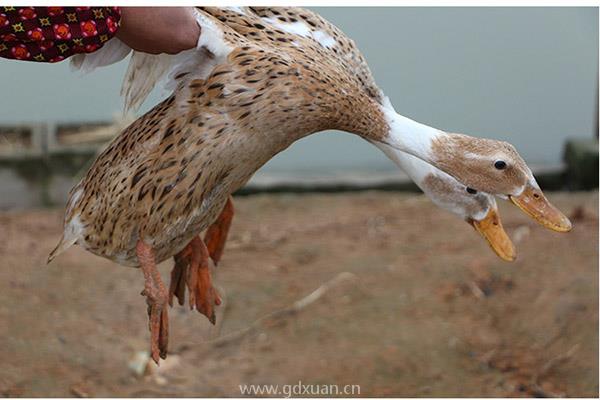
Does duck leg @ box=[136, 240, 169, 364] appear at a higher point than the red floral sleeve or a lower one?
lower

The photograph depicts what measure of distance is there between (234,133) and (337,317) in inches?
56.1

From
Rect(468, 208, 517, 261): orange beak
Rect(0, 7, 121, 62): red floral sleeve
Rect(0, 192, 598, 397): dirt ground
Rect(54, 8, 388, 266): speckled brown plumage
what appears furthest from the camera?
Rect(0, 192, 598, 397): dirt ground

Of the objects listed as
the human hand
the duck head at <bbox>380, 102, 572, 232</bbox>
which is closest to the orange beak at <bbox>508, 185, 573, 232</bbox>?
the duck head at <bbox>380, 102, 572, 232</bbox>

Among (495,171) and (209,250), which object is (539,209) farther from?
(209,250)

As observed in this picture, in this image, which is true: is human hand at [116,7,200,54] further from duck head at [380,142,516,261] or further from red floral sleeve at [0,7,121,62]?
duck head at [380,142,516,261]

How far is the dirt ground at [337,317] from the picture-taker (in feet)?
6.91

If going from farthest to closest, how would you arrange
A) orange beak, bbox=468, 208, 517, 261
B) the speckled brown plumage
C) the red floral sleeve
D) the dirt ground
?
the dirt ground
orange beak, bbox=468, 208, 517, 261
the speckled brown plumage
the red floral sleeve

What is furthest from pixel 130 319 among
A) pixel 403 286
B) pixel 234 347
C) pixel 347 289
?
pixel 403 286

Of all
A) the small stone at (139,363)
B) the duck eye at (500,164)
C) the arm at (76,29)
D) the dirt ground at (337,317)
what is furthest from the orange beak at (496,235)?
the small stone at (139,363)

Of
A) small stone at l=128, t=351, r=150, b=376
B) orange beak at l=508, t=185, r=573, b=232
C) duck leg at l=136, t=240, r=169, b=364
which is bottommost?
small stone at l=128, t=351, r=150, b=376

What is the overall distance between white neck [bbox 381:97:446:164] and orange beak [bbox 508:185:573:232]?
4.1 inches

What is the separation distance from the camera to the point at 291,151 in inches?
119

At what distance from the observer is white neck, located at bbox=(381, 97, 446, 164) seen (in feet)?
3.17

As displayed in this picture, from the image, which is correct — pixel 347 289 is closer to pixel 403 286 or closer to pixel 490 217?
pixel 403 286
